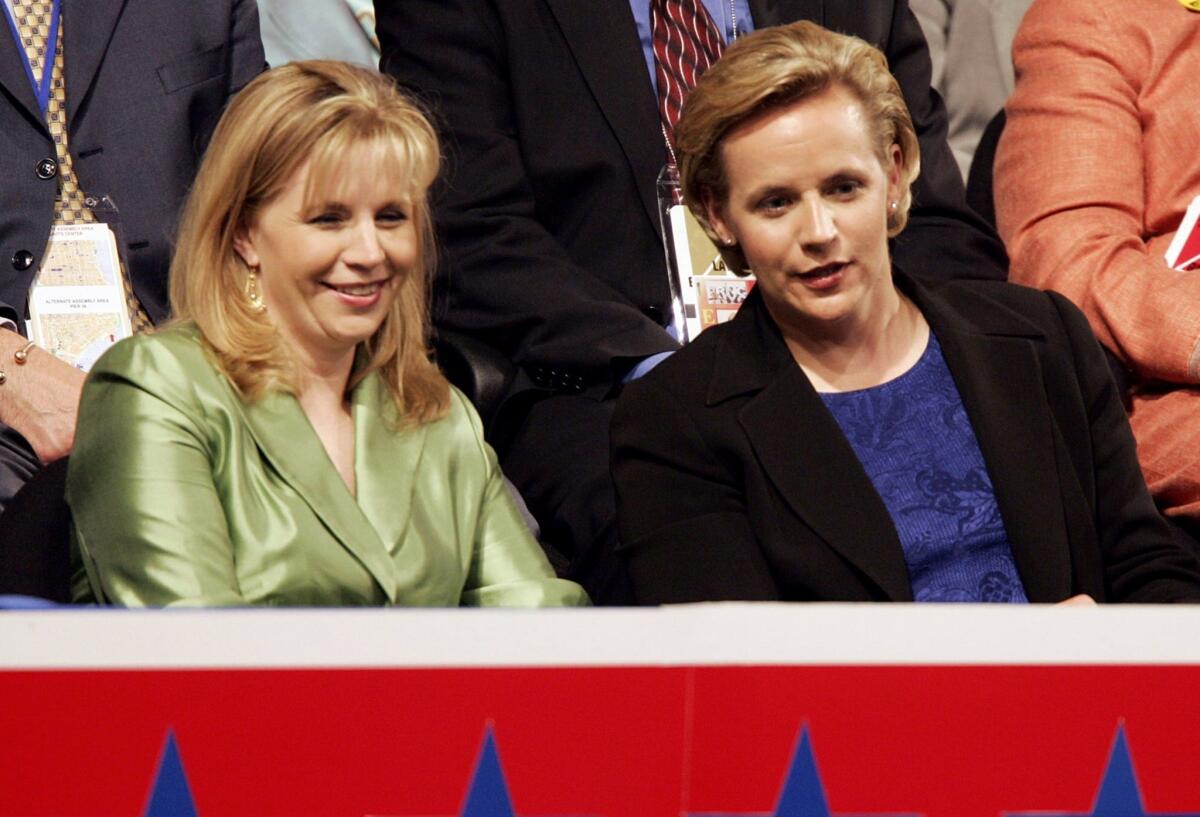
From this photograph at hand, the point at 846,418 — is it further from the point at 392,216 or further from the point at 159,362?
the point at 159,362

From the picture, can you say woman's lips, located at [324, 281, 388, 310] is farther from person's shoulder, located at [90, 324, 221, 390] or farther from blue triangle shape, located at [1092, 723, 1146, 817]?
blue triangle shape, located at [1092, 723, 1146, 817]

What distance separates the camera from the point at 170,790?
1344mm

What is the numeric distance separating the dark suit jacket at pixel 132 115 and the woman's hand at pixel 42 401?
0.18 m

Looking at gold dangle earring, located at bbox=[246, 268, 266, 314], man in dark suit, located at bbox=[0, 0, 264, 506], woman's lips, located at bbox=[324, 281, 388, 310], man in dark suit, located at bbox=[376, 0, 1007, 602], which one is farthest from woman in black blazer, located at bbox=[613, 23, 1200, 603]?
man in dark suit, located at bbox=[0, 0, 264, 506]

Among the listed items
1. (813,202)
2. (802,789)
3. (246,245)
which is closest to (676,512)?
(813,202)

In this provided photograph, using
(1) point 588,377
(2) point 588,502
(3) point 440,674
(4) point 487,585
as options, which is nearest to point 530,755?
(3) point 440,674

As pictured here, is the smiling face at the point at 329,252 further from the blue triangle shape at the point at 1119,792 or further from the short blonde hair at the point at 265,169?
the blue triangle shape at the point at 1119,792

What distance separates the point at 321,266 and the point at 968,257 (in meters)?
1.45

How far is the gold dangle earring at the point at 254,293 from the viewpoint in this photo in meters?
2.25

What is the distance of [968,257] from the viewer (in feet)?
10.6

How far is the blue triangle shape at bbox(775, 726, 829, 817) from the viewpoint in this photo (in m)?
1.37

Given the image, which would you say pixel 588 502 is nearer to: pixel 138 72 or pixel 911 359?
pixel 911 359

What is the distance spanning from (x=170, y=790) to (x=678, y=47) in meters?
2.19

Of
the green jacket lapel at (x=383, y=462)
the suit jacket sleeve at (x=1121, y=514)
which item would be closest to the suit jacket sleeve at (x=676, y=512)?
the green jacket lapel at (x=383, y=462)
